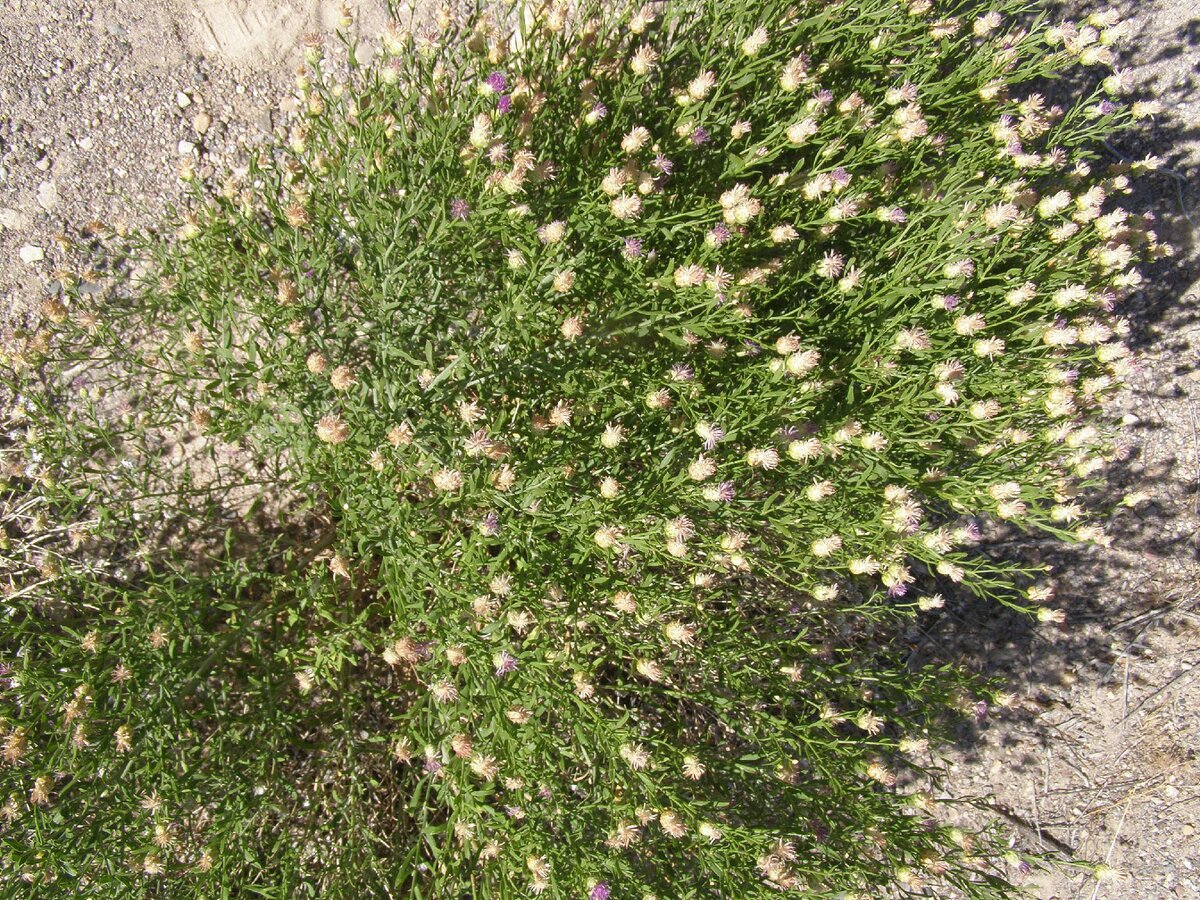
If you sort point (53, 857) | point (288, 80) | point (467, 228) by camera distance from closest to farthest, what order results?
point (53, 857)
point (467, 228)
point (288, 80)

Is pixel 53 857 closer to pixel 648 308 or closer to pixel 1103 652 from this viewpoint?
pixel 648 308

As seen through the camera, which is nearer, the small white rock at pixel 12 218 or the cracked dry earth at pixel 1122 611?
the small white rock at pixel 12 218

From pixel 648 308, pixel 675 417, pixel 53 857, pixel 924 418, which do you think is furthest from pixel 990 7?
pixel 53 857

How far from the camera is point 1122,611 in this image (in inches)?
165

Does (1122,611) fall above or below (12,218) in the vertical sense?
below

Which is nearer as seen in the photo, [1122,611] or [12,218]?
[12,218]

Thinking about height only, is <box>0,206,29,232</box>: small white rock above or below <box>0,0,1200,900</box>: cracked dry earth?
above

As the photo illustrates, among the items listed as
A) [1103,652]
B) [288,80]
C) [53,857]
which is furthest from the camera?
[1103,652]

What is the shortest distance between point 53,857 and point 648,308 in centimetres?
264

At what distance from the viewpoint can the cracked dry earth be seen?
3.86 meters

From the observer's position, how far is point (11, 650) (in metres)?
3.10

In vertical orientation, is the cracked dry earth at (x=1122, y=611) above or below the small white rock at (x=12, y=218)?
below

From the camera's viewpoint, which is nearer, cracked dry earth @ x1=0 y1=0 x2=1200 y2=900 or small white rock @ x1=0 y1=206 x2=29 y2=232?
small white rock @ x1=0 y1=206 x2=29 y2=232

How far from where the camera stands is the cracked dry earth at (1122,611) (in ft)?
12.6
